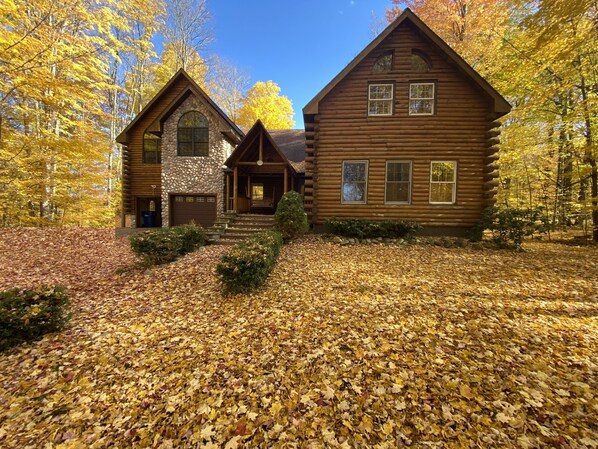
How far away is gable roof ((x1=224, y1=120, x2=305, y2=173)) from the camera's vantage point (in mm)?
11930

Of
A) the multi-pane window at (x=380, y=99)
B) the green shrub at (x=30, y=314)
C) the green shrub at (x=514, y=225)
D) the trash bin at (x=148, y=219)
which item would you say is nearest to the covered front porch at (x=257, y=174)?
the multi-pane window at (x=380, y=99)

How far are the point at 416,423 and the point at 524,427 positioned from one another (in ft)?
3.19

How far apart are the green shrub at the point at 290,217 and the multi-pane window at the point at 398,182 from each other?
A: 440cm

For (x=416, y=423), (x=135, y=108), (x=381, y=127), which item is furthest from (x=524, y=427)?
(x=135, y=108)

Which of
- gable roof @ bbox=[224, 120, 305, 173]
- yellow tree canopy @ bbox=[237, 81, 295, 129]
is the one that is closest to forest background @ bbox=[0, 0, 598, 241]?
gable roof @ bbox=[224, 120, 305, 173]

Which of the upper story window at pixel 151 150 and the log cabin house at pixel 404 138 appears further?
the upper story window at pixel 151 150

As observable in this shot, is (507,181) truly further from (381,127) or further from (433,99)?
(381,127)

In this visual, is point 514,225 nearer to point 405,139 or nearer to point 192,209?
point 405,139

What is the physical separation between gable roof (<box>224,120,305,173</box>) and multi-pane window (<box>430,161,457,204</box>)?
21.9ft

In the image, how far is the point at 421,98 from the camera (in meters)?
11.0

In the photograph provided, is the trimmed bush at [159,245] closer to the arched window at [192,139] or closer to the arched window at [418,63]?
the arched window at [192,139]

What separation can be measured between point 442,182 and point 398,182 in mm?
1935

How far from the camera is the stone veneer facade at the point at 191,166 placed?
1415cm

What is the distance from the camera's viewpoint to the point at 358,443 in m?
2.26
